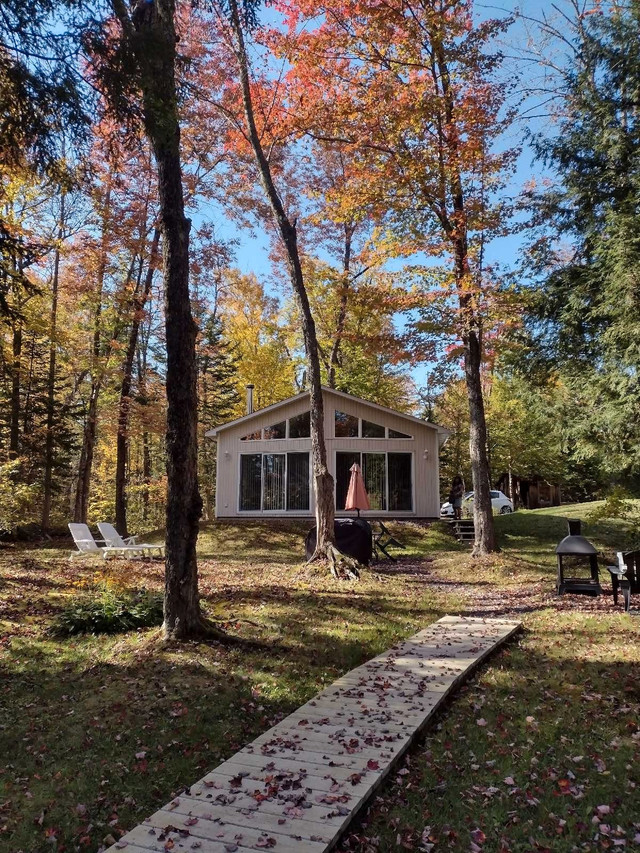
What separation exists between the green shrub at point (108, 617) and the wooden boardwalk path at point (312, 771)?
255 cm

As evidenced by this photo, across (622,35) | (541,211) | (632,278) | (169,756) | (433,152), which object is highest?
(622,35)

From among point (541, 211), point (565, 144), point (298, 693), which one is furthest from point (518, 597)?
point (565, 144)

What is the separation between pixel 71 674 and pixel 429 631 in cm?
376

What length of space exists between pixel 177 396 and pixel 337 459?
13.9m

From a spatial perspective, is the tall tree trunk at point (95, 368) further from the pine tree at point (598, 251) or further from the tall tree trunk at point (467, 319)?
the pine tree at point (598, 251)

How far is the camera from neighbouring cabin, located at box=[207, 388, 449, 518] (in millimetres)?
19031

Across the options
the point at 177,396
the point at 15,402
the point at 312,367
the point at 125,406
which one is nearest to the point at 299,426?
the point at 125,406

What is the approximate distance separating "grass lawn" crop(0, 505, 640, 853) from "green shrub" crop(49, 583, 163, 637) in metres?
0.22

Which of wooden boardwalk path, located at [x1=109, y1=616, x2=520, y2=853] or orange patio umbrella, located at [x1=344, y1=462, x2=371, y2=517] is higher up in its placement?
orange patio umbrella, located at [x1=344, y1=462, x2=371, y2=517]

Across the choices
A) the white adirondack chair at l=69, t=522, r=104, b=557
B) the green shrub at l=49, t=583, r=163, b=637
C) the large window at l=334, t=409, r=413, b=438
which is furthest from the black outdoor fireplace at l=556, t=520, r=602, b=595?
the large window at l=334, t=409, r=413, b=438

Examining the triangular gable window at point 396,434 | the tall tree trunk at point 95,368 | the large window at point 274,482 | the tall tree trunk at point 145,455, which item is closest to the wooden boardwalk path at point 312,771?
the large window at point 274,482

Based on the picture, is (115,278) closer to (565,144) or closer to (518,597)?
(565,144)

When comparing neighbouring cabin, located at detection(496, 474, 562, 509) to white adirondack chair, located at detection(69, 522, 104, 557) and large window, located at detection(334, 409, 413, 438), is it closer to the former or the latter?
large window, located at detection(334, 409, 413, 438)

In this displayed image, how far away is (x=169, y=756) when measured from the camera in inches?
146
